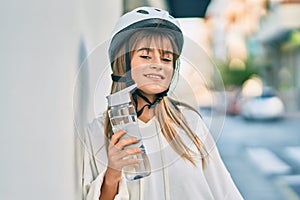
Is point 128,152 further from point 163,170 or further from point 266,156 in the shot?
point 266,156

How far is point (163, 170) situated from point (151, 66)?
12cm

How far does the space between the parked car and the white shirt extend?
24.6 feet

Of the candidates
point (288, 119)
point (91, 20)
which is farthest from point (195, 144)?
point (288, 119)

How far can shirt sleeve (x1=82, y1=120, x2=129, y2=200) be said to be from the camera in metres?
0.52

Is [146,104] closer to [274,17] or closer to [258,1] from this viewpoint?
[258,1]

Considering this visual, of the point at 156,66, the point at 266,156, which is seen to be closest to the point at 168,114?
the point at 156,66

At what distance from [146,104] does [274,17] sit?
38.1 ft

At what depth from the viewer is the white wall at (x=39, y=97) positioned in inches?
14.4

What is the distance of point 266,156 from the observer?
514 centimetres

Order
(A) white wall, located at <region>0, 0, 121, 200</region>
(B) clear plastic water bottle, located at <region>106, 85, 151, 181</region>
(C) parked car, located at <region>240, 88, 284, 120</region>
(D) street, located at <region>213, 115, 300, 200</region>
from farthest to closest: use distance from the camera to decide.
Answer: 1. (C) parked car, located at <region>240, 88, 284, 120</region>
2. (D) street, located at <region>213, 115, 300, 200</region>
3. (B) clear plastic water bottle, located at <region>106, 85, 151, 181</region>
4. (A) white wall, located at <region>0, 0, 121, 200</region>

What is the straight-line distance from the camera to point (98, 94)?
501mm

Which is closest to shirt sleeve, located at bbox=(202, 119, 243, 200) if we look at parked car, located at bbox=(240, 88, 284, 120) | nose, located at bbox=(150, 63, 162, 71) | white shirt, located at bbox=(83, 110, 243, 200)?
white shirt, located at bbox=(83, 110, 243, 200)

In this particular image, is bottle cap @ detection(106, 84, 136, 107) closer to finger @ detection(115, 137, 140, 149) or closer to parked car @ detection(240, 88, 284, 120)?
finger @ detection(115, 137, 140, 149)

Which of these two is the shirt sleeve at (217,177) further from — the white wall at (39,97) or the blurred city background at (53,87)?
the white wall at (39,97)
